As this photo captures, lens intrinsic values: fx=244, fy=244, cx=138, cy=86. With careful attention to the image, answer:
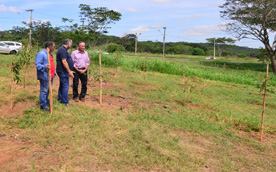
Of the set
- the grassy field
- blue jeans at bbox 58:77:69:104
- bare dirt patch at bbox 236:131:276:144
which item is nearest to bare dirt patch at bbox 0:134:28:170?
the grassy field

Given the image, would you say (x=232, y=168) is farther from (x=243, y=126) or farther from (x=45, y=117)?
(x=45, y=117)

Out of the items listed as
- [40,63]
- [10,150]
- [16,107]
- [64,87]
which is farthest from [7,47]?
[10,150]

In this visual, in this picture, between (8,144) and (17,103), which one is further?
(17,103)

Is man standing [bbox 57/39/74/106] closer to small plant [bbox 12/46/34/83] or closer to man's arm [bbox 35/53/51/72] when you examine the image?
man's arm [bbox 35/53/51/72]

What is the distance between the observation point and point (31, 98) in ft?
18.2

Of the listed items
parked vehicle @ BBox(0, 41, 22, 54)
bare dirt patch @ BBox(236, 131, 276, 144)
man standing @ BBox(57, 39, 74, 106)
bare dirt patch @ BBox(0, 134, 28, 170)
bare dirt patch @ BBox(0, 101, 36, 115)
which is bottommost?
bare dirt patch @ BBox(236, 131, 276, 144)

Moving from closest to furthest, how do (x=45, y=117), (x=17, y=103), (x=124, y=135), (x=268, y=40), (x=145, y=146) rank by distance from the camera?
(x=145, y=146) → (x=124, y=135) → (x=45, y=117) → (x=17, y=103) → (x=268, y=40)

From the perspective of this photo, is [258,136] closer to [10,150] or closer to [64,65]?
[64,65]

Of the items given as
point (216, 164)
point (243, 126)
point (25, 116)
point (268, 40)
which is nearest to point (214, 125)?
point (243, 126)

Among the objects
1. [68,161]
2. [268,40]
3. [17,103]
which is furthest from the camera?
[268,40]

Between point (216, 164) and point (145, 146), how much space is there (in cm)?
108

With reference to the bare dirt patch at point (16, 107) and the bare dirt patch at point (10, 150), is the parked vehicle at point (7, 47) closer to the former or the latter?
the bare dirt patch at point (16, 107)

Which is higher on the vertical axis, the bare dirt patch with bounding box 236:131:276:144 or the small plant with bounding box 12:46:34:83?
the small plant with bounding box 12:46:34:83

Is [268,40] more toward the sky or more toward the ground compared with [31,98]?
more toward the sky
